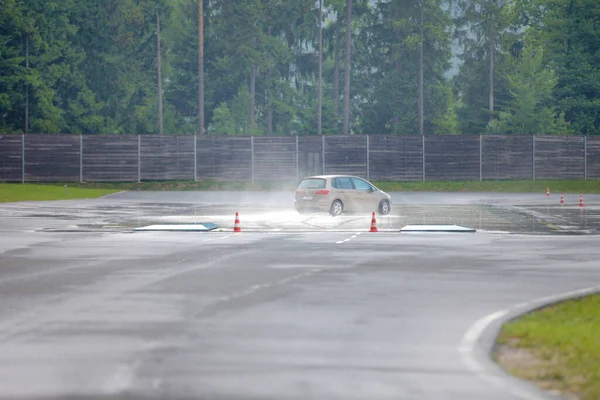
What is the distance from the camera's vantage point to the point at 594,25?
8281 centimetres

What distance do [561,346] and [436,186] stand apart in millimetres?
52012

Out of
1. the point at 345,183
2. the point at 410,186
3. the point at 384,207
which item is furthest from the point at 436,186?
the point at 345,183

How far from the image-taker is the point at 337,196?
37812mm

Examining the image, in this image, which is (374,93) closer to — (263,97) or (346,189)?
(263,97)

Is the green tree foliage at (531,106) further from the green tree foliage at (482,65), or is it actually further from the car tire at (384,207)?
the car tire at (384,207)

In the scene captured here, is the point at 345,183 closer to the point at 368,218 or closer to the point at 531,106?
the point at 368,218

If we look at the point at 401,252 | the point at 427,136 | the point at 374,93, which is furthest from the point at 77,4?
the point at 401,252

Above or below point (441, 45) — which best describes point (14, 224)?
below

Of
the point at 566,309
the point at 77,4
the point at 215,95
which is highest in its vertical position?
the point at 77,4

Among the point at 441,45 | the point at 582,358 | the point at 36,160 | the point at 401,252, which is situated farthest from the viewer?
the point at 441,45

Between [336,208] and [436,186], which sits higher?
[436,186]

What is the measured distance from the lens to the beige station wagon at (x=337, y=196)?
3747 centimetres

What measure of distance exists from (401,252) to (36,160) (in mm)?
41454

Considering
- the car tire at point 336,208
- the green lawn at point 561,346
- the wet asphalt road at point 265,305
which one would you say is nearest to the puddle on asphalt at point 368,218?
the car tire at point 336,208
